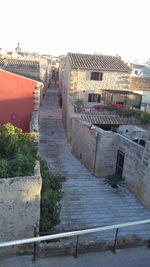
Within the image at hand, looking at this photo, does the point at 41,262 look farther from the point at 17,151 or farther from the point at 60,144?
the point at 60,144

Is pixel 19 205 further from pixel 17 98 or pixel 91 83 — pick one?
pixel 91 83

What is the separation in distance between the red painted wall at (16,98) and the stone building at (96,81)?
8861 millimetres

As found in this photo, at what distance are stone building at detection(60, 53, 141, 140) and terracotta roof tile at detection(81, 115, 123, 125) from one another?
11.3ft

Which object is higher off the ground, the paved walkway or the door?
the door

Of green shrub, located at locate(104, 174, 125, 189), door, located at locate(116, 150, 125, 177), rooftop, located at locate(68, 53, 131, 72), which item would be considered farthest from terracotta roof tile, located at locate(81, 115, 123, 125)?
green shrub, located at locate(104, 174, 125, 189)

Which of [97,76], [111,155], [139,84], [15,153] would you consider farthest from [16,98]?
[139,84]

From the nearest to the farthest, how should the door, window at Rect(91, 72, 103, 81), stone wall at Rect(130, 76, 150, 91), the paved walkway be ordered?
the paved walkway < the door < window at Rect(91, 72, 103, 81) < stone wall at Rect(130, 76, 150, 91)

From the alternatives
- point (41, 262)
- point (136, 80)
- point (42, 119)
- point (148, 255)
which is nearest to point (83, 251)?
point (41, 262)

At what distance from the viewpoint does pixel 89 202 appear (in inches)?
503

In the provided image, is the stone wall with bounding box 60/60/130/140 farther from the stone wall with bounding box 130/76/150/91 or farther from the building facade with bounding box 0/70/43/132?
the building facade with bounding box 0/70/43/132

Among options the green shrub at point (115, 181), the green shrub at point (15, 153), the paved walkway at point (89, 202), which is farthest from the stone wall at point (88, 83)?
the green shrub at point (15, 153)

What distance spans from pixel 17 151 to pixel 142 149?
7066 millimetres

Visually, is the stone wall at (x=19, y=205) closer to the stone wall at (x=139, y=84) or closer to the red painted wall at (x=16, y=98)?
the red painted wall at (x=16, y=98)

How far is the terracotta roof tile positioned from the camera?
68.9 ft
